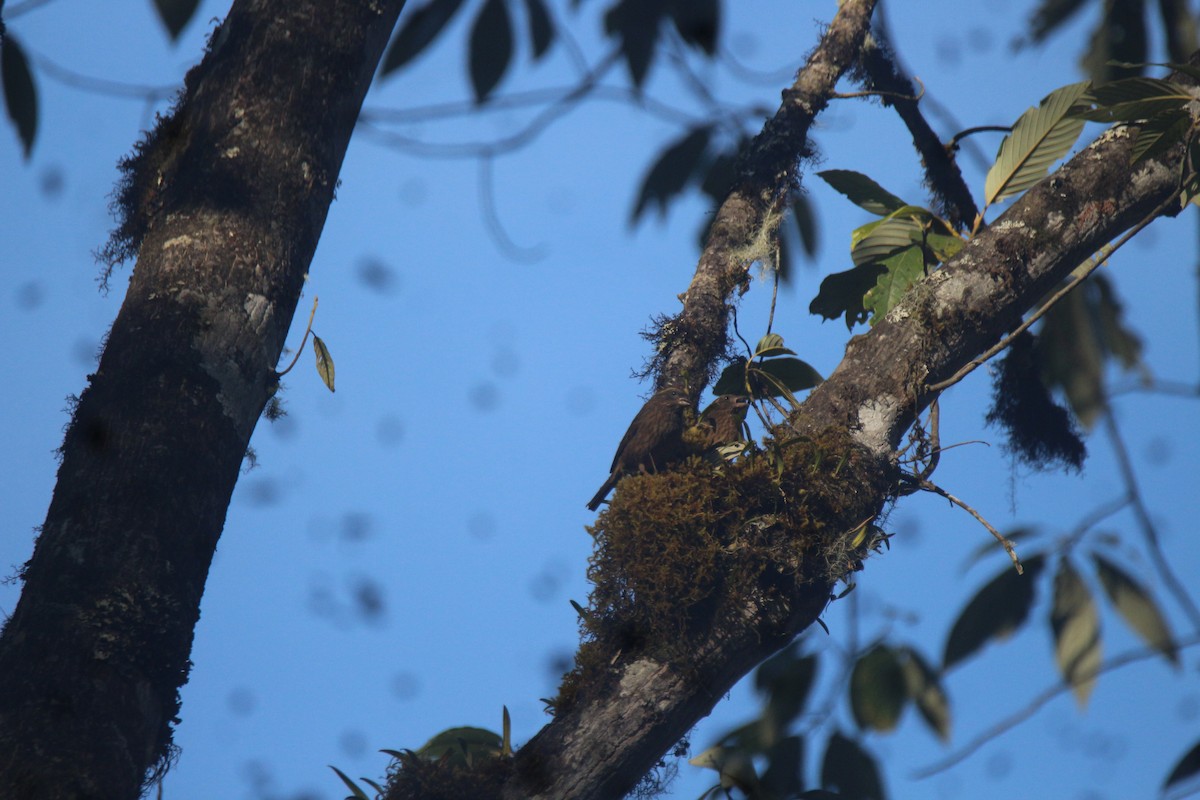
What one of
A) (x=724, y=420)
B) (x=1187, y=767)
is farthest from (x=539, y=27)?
(x=724, y=420)

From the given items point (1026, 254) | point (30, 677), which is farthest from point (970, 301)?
point (30, 677)

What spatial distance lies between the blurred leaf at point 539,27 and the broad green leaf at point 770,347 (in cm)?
184

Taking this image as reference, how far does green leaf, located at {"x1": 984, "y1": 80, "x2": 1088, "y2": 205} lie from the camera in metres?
3.24

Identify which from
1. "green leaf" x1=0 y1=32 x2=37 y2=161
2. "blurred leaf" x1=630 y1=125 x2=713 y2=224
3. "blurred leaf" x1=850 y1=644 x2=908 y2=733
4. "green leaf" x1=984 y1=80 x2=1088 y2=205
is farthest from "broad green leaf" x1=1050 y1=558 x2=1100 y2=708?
"green leaf" x1=0 y1=32 x2=37 y2=161

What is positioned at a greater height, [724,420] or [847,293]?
[847,293]

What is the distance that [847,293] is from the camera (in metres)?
3.62

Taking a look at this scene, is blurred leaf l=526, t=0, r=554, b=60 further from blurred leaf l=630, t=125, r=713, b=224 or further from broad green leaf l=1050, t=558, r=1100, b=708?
broad green leaf l=1050, t=558, r=1100, b=708

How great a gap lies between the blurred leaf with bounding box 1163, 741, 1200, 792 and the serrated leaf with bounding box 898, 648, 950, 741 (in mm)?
353

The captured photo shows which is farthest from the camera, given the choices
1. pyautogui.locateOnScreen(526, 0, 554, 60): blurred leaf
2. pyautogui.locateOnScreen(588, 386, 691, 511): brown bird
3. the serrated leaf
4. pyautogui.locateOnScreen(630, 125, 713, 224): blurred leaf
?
pyautogui.locateOnScreen(588, 386, 691, 511): brown bird

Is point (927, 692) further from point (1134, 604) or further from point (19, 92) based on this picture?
point (19, 92)

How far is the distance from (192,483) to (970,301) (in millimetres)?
2117

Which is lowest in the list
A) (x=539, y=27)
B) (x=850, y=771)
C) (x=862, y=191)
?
(x=850, y=771)

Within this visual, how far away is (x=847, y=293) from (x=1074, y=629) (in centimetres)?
209

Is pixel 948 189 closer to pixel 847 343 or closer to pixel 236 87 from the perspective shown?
pixel 847 343
